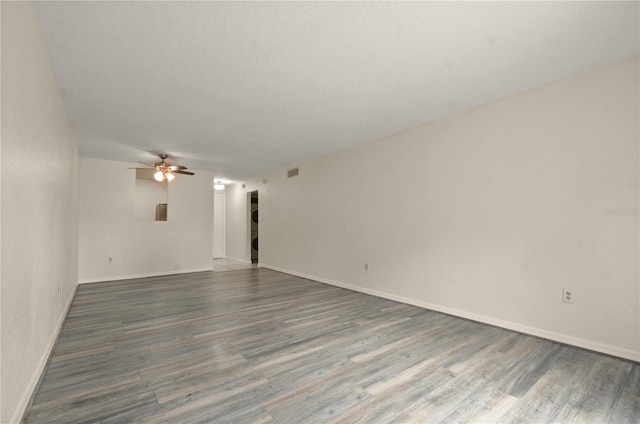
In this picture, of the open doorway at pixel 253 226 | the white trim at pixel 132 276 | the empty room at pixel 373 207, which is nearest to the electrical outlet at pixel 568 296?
the empty room at pixel 373 207

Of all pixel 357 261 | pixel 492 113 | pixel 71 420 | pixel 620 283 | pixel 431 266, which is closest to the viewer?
pixel 71 420

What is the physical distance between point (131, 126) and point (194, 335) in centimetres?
298

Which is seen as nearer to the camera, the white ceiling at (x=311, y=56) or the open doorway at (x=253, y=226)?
the white ceiling at (x=311, y=56)

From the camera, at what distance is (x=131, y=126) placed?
399 centimetres

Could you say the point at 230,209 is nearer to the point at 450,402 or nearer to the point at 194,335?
the point at 194,335

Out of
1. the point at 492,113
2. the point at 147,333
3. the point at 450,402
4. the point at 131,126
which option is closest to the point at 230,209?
the point at 131,126

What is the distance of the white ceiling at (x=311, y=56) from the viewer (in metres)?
1.90

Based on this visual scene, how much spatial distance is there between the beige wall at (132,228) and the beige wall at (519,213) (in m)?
4.13

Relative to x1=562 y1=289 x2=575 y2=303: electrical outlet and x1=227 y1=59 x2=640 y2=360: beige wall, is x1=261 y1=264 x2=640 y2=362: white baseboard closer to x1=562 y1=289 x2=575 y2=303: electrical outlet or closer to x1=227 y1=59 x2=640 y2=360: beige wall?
x1=227 y1=59 x2=640 y2=360: beige wall

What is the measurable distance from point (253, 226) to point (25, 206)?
709cm

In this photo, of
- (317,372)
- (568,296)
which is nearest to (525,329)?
(568,296)

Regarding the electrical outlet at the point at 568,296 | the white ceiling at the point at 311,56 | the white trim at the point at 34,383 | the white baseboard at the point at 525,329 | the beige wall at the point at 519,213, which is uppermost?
the white ceiling at the point at 311,56

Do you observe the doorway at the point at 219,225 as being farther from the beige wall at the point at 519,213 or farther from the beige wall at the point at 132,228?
the beige wall at the point at 519,213

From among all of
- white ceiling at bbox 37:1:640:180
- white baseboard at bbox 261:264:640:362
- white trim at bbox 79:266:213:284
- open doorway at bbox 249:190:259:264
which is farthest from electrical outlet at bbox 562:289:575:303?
open doorway at bbox 249:190:259:264
